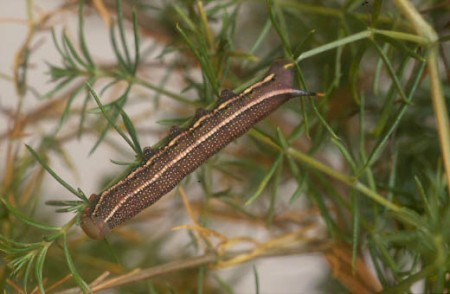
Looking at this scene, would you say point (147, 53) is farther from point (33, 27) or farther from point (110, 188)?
point (110, 188)

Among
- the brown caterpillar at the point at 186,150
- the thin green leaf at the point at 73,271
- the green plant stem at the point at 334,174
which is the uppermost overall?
the brown caterpillar at the point at 186,150

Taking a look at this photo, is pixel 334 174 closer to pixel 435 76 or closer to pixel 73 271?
pixel 435 76

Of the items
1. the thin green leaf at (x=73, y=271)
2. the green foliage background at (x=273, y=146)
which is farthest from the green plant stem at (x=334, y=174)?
the thin green leaf at (x=73, y=271)

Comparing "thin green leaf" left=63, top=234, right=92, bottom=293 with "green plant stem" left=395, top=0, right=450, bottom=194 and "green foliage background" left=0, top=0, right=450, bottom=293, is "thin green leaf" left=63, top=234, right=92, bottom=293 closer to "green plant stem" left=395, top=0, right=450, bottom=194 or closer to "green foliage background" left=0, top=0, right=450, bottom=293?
"green foliage background" left=0, top=0, right=450, bottom=293

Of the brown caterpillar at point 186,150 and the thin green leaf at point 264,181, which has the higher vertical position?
the brown caterpillar at point 186,150

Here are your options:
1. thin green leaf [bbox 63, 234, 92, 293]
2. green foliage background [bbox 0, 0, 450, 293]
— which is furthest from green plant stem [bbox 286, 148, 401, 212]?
thin green leaf [bbox 63, 234, 92, 293]

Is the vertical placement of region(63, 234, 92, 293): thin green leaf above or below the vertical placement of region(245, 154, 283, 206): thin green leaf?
above

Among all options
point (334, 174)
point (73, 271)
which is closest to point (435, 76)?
point (334, 174)

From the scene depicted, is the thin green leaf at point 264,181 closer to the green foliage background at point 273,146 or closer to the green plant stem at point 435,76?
the green foliage background at point 273,146

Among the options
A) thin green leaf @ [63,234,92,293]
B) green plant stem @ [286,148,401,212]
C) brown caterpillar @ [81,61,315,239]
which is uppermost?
brown caterpillar @ [81,61,315,239]
